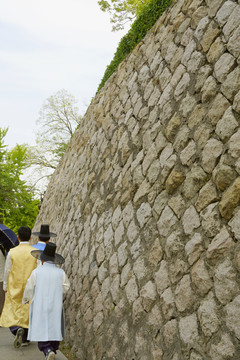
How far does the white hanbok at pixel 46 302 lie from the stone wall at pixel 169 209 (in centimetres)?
59

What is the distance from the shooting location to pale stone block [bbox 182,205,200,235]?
15.4ft

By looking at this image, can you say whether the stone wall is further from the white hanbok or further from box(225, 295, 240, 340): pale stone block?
the white hanbok

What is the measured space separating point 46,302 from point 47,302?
0.01 metres

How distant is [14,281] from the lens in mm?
7648

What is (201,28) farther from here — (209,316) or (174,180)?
(209,316)

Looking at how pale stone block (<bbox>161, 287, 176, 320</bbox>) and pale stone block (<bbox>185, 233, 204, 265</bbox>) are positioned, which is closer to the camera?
pale stone block (<bbox>185, 233, 204, 265</bbox>)

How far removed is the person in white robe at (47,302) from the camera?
6449 mm

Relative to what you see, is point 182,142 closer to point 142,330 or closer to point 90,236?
point 142,330

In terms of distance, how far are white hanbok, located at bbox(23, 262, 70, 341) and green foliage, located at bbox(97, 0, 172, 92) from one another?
4.96 meters

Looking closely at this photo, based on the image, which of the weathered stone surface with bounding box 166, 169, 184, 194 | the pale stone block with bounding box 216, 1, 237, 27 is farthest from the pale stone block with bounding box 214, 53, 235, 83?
the weathered stone surface with bounding box 166, 169, 184, 194

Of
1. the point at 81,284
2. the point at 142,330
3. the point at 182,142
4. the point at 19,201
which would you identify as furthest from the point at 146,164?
the point at 19,201

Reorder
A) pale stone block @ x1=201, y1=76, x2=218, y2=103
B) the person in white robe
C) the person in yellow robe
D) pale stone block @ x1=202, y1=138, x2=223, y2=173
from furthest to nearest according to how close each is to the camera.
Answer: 1. the person in yellow robe
2. the person in white robe
3. pale stone block @ x1=201, y1=76, x2=218, y2=103
4. pale stone block @ x1=202, y1=138, x2=223, y2=173

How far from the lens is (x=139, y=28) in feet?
29.9

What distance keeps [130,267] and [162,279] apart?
937 millimetres
